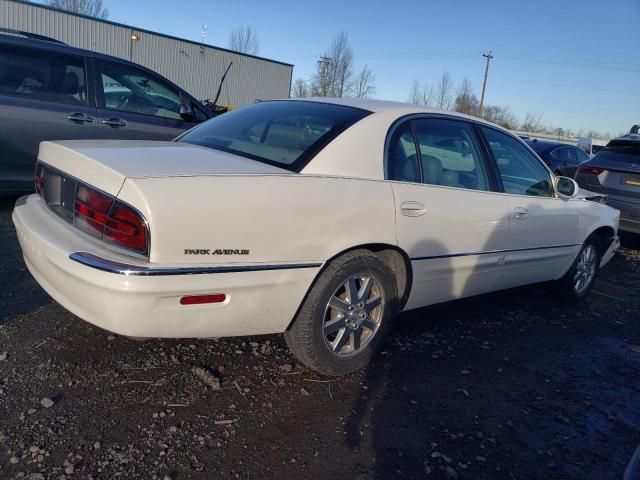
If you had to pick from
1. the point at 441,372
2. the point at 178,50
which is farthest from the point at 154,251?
the point at 178,50

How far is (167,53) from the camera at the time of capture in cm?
2462

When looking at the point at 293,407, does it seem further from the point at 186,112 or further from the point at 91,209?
the point at 186,112

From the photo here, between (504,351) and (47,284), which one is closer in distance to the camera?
(47,284)

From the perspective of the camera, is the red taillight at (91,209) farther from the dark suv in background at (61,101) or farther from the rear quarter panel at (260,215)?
the dark suv in background at (61,101)

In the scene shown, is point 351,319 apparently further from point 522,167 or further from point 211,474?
point 522,167

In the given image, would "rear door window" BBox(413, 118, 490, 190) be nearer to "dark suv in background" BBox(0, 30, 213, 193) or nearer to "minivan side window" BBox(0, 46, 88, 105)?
"dark suv in background" BBox(0, 30, 213, 193)

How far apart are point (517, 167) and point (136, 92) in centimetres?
403

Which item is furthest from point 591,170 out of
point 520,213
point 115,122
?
point 115,122

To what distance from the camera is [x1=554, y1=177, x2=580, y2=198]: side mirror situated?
174 inches

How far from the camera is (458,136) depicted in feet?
12.2

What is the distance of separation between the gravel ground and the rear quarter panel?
75 centimetres

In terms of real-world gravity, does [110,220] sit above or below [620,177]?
below

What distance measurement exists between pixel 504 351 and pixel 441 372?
0.69 metres

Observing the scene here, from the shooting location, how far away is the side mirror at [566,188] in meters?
4.43
